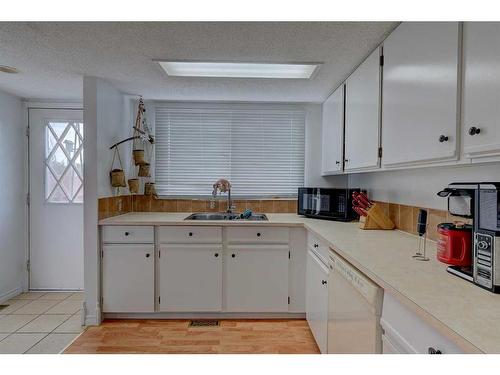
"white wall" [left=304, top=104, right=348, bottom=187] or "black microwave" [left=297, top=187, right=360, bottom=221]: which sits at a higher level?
"white wall" [left=304, top=104, right=348, bottom=187]

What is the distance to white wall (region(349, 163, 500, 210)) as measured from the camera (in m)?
1.55

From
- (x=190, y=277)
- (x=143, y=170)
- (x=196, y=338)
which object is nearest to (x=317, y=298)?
(x=196, y=338)

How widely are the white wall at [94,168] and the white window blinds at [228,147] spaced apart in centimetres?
69

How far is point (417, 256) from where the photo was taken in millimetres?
1530

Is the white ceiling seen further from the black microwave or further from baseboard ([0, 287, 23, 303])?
baseboard ([0, 287, 23, 303])

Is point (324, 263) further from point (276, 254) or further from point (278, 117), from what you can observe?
point (278, 117)

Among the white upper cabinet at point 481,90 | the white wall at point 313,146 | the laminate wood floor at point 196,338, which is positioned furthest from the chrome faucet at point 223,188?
the white upper cabinet at point 481,90

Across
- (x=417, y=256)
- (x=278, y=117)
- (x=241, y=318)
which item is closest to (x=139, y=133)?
(x=278, y=117)

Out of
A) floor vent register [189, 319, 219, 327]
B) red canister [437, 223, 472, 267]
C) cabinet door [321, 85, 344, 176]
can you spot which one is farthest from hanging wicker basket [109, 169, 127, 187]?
red canister [437, 223, 472, 267]

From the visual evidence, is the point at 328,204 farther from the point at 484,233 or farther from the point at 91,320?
the point at 91,320

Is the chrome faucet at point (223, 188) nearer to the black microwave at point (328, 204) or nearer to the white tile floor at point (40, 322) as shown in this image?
the black microwave at point (328, 204)

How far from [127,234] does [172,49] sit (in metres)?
1.59

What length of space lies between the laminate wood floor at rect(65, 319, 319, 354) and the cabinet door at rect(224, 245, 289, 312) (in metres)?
0.18

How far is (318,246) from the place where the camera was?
7.62 ft
